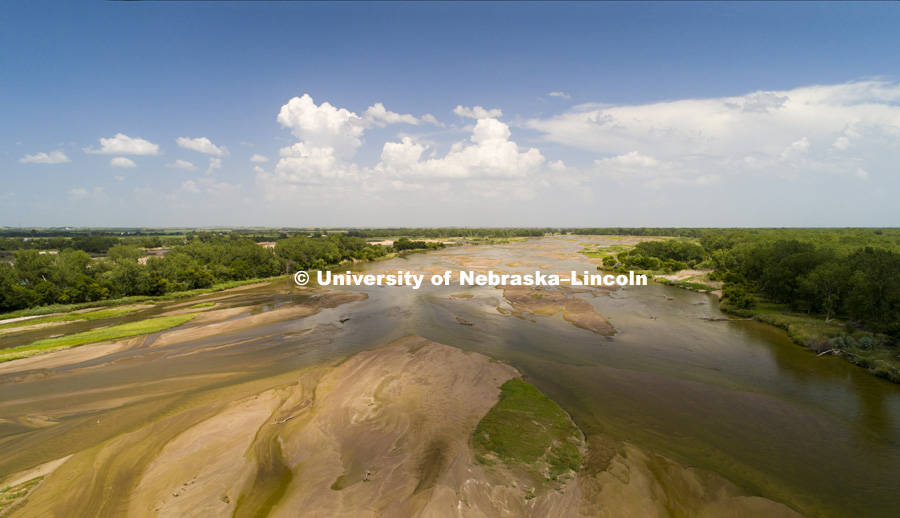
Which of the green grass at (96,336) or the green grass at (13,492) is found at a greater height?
the green grass at (96,336)

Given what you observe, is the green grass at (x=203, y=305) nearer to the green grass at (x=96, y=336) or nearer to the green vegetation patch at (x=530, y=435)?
the green grass at (x=96, y=336)

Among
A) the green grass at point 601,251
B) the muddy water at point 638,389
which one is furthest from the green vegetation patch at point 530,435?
the green grass at point 601,251

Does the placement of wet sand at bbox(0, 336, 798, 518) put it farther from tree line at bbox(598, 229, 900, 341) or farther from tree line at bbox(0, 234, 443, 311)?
tree line at bbox(0, 234, 443, 311)

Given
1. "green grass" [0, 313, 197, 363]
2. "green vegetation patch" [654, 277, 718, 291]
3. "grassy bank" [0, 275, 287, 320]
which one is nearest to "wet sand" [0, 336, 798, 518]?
"green grass" [0, 313, 197, 363]

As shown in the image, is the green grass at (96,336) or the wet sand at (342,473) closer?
the wet sand at (342,473)

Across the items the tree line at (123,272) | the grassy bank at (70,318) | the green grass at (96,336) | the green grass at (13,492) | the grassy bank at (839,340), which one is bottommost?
the green grass at (13,492)

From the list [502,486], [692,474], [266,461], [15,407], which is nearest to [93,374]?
[15,407]
